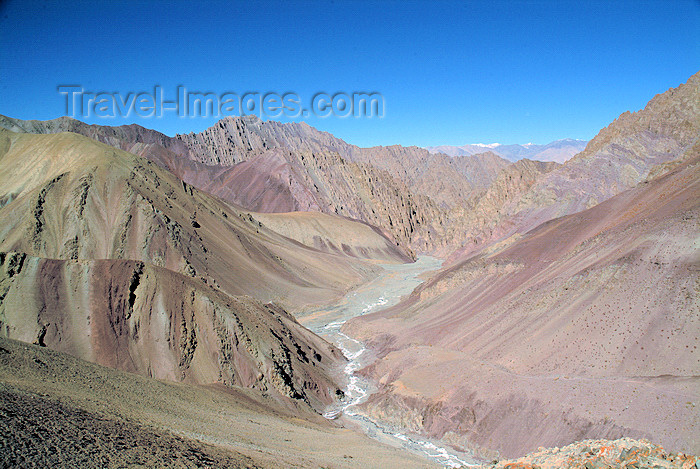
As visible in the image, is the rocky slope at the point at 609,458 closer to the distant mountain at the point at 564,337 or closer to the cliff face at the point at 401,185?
the distant mountain at the point at 564,337

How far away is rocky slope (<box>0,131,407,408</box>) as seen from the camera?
25.5 metres

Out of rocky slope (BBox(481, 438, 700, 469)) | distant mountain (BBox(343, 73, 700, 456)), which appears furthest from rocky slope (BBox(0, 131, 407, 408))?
rocky slope (BBox(481, 438, 700, 469))

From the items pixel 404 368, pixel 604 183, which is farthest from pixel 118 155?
pixel 604 183

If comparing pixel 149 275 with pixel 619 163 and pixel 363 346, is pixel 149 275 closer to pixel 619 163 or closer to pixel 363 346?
pixel 363 346

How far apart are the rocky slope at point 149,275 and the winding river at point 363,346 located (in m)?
1.72

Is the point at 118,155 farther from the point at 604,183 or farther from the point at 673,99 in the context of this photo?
the point at 673,99

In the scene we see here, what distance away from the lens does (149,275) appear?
1112 inches

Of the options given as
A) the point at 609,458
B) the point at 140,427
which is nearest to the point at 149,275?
the point at 140,427

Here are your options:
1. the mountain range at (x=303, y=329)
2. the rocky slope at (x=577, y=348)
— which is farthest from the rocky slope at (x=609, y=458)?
the rocky slope at (x=577, y=348)

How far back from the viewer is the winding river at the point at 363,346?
24.0 metres

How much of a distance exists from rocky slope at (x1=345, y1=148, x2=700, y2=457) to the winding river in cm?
108

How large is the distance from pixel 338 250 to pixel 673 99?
194ft

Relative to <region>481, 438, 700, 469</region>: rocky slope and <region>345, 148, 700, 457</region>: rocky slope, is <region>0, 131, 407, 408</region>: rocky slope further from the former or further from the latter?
<region>481, 438, 700, 469</region>: rocky slope

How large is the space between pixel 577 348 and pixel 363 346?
20220mm
